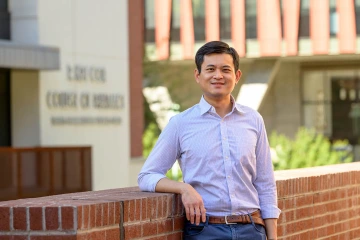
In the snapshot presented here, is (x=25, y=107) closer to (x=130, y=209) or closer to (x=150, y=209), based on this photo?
(x=150, y=209)

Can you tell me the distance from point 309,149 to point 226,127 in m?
28.6

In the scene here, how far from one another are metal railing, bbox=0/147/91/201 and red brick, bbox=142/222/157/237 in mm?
15793

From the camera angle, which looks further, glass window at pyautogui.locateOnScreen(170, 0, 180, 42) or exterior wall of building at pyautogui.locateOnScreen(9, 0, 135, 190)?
glass window at pyautogui.locateOnScreen(170, 0, 180, 42)

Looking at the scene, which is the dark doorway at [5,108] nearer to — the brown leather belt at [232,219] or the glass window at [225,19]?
the brown leather belt at [232,219]

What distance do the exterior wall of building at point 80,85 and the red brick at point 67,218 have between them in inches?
822

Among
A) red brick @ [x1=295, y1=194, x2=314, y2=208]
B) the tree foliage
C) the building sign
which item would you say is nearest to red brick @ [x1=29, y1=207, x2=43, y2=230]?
red brick @ [x1=295, y1=194, x2=314, y2=208]

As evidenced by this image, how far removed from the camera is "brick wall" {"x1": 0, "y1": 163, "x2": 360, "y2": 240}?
194 inches

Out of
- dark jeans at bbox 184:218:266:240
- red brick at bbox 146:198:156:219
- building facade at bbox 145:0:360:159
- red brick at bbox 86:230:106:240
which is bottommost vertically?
dark jeans at bbox 184:218:266:240

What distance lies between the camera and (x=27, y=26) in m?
26.0

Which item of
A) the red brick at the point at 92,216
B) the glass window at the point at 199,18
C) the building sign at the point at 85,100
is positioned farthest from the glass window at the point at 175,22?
the red brick at the point at 92,216

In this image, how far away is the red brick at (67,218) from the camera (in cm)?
493

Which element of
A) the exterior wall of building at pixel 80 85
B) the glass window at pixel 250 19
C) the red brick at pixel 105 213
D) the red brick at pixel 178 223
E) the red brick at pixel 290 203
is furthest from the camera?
the glass window at pixel 250 19

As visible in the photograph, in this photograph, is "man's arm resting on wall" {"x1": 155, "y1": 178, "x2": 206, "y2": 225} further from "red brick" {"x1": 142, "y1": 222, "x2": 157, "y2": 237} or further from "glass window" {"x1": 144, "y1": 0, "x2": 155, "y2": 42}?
"glass window" {"x1": 144, "y1": 0, "x2": 155, "y2": 42}

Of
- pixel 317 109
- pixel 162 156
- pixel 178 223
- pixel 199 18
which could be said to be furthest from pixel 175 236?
pixel 317 109
